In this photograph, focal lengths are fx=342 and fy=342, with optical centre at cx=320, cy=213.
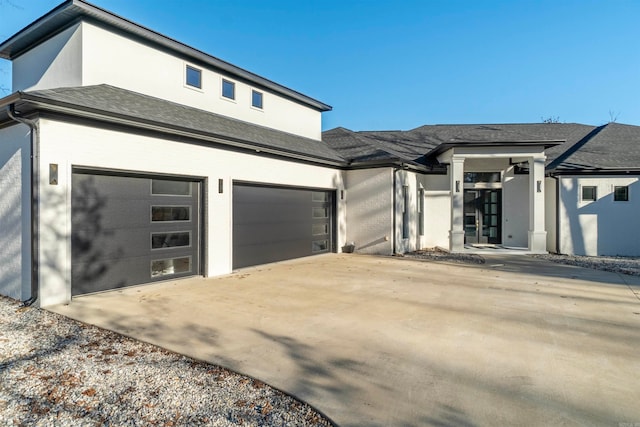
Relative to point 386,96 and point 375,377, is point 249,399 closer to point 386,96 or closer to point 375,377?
point 375,377

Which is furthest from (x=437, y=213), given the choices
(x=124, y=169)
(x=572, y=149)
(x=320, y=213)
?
(x=124, y=169)

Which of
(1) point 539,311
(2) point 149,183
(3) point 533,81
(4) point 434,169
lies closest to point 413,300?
(1) point 539,311

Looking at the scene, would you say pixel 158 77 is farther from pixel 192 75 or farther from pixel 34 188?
pixel 34 188

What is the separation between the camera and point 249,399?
10.1 feet

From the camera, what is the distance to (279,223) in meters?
11.3

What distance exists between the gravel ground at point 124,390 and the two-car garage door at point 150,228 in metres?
2.46

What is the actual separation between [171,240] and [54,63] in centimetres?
589

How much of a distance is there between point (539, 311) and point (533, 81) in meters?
18.2

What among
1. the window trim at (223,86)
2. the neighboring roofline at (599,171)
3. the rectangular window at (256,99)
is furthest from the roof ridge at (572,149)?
the window trim at (223,86)

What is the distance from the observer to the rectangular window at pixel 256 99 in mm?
12906

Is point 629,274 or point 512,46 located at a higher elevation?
point 512,46

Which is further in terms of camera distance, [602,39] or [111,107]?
[602,39]

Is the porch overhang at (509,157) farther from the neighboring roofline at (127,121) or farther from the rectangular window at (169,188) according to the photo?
the rectangular window at (169,188)

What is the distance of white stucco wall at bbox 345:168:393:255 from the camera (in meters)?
13.2
